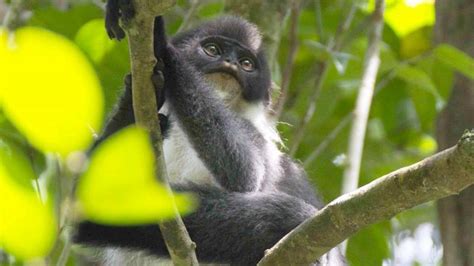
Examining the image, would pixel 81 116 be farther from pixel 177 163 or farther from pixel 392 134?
pixel 392 134

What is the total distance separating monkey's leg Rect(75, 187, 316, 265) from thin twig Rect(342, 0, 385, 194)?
0.75 metres

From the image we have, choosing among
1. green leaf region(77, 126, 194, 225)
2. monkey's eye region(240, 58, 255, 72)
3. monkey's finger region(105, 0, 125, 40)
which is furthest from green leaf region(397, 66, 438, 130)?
green leaf region(77, 126, 194, 225)

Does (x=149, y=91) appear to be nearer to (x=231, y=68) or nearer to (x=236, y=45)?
(x=231, y=68)

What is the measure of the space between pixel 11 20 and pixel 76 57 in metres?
3.11

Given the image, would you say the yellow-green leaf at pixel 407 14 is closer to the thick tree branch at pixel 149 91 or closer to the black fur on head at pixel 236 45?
the black fur on head at pixel 236 45

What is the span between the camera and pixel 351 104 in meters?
5.36

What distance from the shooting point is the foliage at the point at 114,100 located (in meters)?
0.66

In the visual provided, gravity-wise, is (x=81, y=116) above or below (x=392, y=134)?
above

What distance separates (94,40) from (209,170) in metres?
1.07

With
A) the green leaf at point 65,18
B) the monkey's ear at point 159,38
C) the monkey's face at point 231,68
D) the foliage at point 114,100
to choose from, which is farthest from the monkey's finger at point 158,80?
the green leaf at point 65,18

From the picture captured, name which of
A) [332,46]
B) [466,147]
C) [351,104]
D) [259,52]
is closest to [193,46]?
[259,52]

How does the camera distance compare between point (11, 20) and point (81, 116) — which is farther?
point (11, 20)

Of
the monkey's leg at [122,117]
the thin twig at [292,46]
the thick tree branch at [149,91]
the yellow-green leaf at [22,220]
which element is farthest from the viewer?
the thin twig at [292,46]

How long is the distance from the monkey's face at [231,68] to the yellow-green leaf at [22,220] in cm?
308
